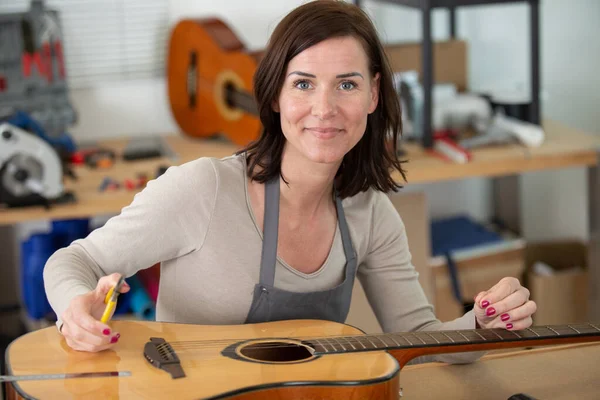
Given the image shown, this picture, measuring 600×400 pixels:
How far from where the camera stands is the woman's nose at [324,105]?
1.49 m

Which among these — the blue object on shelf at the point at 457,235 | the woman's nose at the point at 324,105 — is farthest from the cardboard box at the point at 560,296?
the woman's nose at the point at 324,105

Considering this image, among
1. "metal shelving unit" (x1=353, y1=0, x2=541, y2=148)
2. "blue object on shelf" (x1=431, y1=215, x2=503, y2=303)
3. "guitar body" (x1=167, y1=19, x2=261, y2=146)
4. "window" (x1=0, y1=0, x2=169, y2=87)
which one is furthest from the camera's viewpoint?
"window" (x1=0, y1=0, x2=169, y2=87)

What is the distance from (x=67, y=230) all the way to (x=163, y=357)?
1630mm

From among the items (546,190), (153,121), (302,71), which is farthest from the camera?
(546,190)

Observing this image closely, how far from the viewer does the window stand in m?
3.17

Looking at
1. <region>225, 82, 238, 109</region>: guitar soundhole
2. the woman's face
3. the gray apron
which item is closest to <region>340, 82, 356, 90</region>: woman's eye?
the woman's face

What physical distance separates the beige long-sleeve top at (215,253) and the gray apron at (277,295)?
0.04 ft

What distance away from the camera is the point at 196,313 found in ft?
5.25

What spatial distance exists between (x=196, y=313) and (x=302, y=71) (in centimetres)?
47

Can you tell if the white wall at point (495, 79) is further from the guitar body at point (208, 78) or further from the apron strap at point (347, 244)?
the apron strap at point (347, 244)

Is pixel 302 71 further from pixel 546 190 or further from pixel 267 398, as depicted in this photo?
pixel 546 190

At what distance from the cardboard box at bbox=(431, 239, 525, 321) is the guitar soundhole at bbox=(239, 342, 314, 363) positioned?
1680mm

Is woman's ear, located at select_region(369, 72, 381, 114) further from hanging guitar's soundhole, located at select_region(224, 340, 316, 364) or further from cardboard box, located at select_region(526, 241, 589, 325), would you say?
cardboard box, located at select_region(526, 241, 589, 325)

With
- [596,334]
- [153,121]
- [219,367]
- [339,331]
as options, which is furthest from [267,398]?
[153,121]
